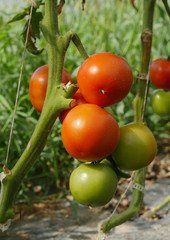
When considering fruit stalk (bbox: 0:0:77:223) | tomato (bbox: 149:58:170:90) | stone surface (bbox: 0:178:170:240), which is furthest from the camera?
stone surface (bbox: 0:178:170:240)

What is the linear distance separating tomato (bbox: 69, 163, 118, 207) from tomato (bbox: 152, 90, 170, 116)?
12.8 inches

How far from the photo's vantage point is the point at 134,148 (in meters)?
0.57

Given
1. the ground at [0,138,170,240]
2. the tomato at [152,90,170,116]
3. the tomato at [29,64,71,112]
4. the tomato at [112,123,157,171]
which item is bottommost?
the ground at [0,138,170,240]

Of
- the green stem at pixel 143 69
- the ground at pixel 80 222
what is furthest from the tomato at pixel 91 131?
the ground at pixel 80 222

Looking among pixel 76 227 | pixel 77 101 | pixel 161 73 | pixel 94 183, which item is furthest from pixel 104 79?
pixel 76 227

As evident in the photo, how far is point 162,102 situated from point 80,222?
0.92 metres

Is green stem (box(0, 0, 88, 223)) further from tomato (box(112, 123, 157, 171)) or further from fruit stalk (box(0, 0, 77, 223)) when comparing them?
tomato (box(112, 123, 157, 171))

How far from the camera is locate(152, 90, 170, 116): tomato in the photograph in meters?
0.85

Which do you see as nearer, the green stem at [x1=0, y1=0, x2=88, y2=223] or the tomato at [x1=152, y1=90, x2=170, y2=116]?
the green stem at [x1=0, y1=0, x2=88, y2=223]

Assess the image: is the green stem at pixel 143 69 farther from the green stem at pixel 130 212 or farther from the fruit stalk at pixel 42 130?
the fruit stalk at pixel 42 130

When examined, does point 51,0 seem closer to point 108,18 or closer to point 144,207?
point 144,207

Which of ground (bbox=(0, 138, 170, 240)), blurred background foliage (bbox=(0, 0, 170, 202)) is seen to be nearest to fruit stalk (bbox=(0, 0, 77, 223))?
blurred background foliage (bbox=(0, 0, 170, 202))

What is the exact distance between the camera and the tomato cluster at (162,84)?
0.85 metres

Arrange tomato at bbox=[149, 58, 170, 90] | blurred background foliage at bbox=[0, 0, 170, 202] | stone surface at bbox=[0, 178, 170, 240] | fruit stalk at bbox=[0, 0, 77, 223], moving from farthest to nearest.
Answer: blurred background foliage at bbox=[0, 0, 170, 202], stone surface at bbox=[0, 178, 170, 240], tomato at bbox=[149, 58, 170, 90], fruit stalk at bbox=[0, 0, 77, 223]
